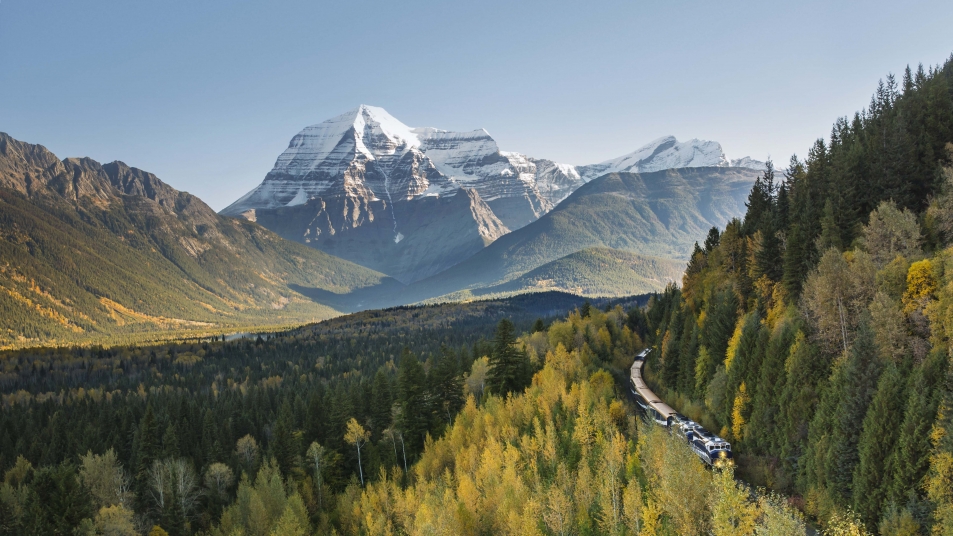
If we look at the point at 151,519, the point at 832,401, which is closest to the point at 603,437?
the point at 832,401

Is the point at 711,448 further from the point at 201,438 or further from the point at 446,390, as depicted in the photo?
the point at 201,438

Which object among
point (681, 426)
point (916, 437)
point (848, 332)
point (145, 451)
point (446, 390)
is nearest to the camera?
point (916, 437)

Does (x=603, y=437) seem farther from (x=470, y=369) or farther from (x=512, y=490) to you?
(x=470, y=369)

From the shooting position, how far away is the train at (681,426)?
6542 centimetres

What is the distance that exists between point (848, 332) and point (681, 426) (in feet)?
67.3

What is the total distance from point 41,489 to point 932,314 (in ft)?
362

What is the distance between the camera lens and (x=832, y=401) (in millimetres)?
62375

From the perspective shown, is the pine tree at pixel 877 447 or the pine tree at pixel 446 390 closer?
the pine tree at pixel 877 447

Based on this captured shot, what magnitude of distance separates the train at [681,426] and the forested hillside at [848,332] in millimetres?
3926

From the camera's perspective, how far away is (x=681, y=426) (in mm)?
71688

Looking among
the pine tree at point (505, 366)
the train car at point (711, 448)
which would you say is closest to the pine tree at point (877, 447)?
the train car at point (711, 448)

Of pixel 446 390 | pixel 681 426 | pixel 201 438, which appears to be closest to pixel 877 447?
pixel 681 426

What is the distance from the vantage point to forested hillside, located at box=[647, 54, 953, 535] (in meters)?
52.4

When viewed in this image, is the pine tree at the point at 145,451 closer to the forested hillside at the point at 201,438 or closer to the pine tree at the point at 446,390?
the forested hillside at the point at 201,438
